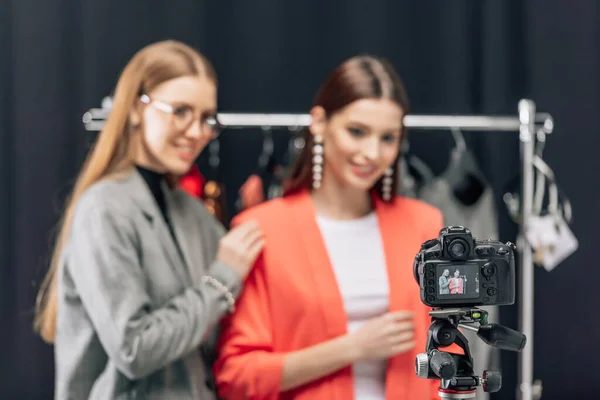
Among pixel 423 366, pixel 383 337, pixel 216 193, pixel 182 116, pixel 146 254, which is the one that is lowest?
pixel 383 337

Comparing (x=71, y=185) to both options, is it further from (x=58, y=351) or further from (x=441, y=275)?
(x=441, y=275)

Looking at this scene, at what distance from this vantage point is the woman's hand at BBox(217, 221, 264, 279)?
2.14 m

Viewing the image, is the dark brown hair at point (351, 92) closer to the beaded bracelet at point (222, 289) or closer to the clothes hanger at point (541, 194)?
the beaded bracelet at point (222, 289)

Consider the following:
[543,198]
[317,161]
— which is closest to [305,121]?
[317,161]

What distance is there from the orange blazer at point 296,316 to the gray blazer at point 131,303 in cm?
7

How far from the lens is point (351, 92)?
86.5 inches

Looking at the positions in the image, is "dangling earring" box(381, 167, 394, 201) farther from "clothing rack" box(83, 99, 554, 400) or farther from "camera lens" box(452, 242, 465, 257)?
"camera lens" box(452, 242, 465, 257)

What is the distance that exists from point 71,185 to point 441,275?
130cm

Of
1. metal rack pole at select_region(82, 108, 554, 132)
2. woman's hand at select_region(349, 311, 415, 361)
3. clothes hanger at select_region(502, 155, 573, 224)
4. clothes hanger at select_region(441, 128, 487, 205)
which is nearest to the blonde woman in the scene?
metal rack pole at select_region(82, 108, 554, 132)

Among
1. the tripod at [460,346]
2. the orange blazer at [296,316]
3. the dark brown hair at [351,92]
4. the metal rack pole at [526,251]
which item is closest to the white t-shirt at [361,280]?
the orange blazer at [296,316]

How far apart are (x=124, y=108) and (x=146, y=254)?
386 millimetres

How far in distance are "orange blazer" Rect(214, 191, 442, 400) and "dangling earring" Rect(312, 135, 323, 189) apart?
0.09m

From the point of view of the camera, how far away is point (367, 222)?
88.2 inches

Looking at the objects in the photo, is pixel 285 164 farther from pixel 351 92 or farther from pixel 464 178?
pixel 464 178
